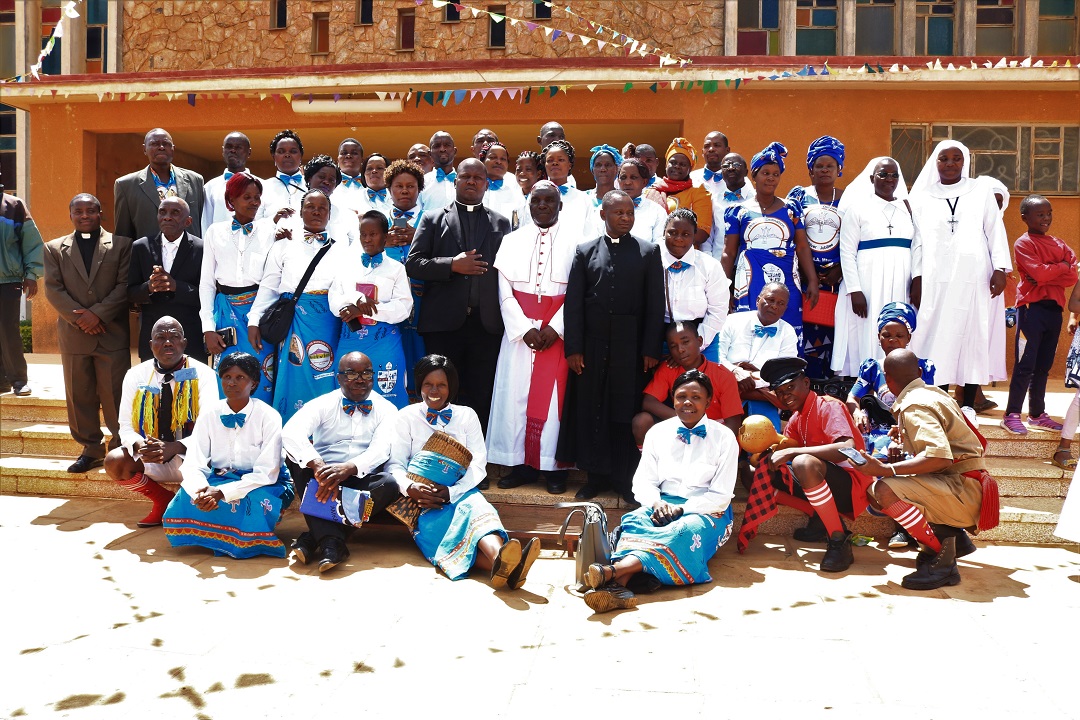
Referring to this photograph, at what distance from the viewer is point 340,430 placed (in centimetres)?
538

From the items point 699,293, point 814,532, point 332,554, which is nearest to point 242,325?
point 332,554

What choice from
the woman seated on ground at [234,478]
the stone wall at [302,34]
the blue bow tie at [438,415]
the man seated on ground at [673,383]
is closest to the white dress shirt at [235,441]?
the woman seated on ground at [234,478]

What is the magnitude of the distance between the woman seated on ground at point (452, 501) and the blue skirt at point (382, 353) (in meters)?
0.52

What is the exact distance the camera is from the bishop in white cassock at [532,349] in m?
5.93

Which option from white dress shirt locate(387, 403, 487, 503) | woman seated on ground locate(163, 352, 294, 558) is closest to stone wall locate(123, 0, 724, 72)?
white dress shirt locate(387, 403, 487, 503)

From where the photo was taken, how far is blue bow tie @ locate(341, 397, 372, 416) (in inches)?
211

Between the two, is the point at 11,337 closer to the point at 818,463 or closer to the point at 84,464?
the point at 84,464

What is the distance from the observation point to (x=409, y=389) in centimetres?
648

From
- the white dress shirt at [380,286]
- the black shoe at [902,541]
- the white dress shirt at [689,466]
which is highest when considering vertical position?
the white dress shirt at [380,286]

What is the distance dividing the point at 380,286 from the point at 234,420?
125cm

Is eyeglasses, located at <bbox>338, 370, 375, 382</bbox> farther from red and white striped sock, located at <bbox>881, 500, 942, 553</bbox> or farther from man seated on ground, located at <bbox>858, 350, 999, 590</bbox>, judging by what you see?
red and white striped sock, located at <bbox>881, 500, 942, 553</bbox>

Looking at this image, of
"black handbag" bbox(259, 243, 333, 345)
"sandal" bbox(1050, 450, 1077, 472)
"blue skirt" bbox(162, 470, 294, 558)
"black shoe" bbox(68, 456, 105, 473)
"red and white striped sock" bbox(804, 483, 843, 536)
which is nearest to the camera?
"red and white striped sock" bbox(804, 483, 843, 536)

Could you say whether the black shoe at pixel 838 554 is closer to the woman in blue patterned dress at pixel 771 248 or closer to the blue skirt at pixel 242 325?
the woman in blue patterned dress at pixel 771 248

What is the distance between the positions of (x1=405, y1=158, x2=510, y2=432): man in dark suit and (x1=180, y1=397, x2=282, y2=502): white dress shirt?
1234 mm
